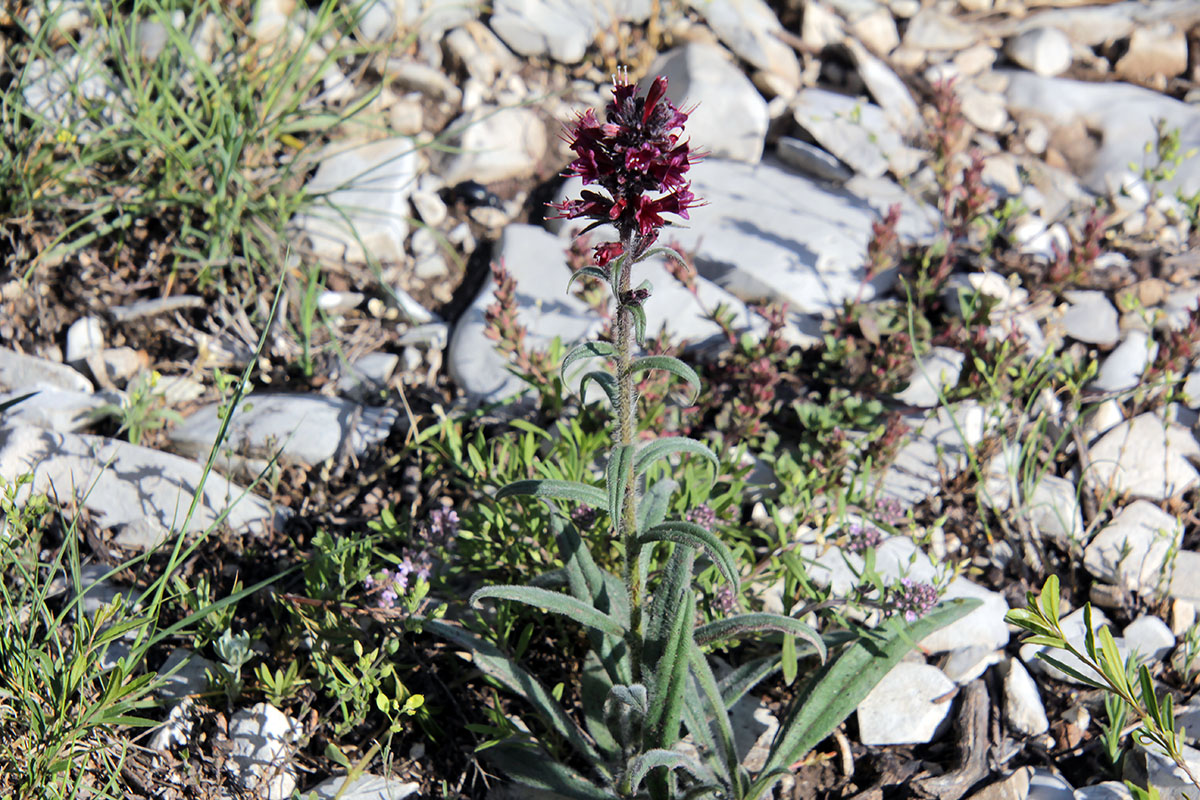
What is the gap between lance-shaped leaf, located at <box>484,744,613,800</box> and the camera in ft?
9.02

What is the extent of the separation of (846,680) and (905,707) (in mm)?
392

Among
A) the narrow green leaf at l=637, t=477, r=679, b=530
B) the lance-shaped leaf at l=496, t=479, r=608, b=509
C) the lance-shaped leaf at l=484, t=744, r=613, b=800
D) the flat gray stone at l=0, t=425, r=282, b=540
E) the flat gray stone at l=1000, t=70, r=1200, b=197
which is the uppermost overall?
the flat gray stone at l=1000, t=70, r=1200, b=197

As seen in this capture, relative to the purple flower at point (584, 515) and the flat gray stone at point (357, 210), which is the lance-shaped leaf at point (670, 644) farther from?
the flat gray stone at point (357, 210)

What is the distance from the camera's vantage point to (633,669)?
2697mm

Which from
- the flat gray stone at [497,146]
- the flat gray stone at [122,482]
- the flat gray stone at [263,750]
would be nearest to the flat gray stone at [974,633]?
the flat gray stone at [263,750]

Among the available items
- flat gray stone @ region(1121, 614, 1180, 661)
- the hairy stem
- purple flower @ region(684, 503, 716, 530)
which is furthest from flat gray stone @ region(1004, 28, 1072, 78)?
the hairy stem

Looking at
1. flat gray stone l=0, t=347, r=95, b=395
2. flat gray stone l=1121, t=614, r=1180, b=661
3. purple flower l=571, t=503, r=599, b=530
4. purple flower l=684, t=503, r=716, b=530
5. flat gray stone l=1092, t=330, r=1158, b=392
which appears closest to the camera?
purple flower l=684, t=503, r=716, b=530

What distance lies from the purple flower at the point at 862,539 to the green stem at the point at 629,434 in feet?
2.99

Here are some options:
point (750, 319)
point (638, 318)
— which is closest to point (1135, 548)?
point (750, 319)

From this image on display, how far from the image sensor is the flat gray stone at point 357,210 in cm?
456

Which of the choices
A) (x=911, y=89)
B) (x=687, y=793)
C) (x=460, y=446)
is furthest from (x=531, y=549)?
(x=911, y=89)

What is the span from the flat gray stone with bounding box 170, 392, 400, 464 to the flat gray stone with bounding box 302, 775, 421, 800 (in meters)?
1.32

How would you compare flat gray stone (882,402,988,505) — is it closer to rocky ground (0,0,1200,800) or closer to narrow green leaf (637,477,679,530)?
rocky ground (0,0,1200,800)

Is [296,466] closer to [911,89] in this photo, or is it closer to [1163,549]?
[1163,549]
